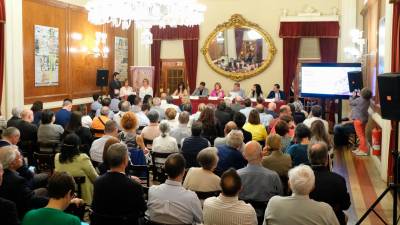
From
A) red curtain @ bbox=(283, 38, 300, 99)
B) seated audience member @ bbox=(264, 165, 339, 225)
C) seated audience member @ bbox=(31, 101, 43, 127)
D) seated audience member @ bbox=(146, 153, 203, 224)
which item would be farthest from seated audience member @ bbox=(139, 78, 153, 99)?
seated audience member @ bbox=(264, 165, 339, 225)

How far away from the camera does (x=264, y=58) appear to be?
49.2 feet

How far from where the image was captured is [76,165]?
500 centimetres

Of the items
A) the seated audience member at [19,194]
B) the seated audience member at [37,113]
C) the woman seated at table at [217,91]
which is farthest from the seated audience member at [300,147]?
the woman seated at table at [217,91]

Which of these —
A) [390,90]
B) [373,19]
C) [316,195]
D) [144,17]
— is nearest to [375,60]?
[373,19]

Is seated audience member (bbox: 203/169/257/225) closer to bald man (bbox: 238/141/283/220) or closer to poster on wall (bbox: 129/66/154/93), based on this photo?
bald man (bbox: 238/141/283/220)

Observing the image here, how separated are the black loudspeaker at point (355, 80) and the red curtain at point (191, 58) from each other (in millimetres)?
5724

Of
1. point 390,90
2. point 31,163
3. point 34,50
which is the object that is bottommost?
point 31,163

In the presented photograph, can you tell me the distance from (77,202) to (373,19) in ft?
28.8

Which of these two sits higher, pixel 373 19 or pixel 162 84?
pixel 373 19

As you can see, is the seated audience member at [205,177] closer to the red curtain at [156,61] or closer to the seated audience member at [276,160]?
the seated audience member at [276,160]

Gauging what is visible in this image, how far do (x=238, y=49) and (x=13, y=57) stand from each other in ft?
22.7

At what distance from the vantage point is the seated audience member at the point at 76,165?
195 inches

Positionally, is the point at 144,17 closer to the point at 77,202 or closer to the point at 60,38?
the point at 60,38

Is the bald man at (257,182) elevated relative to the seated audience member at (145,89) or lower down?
Result: lower down
